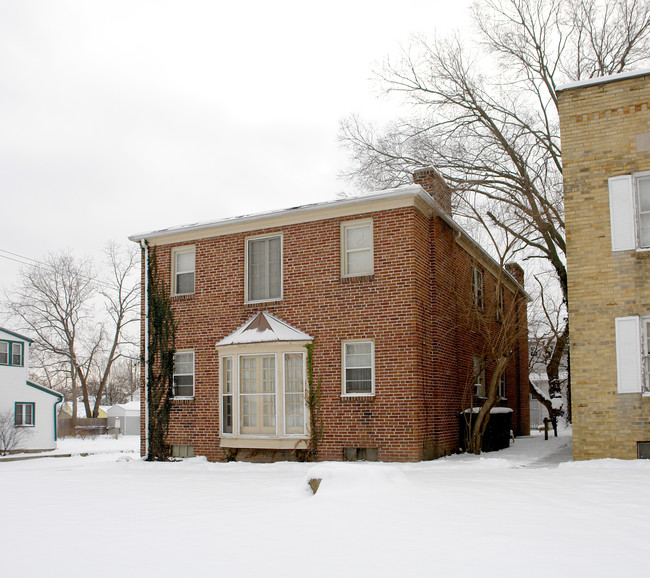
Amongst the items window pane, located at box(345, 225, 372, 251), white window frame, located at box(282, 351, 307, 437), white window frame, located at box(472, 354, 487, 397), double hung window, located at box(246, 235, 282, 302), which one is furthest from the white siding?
white window frame, located at box(472, 354, 487, 397)

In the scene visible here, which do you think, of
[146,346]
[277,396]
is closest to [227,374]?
[277,396]

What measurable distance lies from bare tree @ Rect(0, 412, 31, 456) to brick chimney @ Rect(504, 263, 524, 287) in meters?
22.4

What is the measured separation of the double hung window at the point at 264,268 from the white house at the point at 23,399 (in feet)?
60.3

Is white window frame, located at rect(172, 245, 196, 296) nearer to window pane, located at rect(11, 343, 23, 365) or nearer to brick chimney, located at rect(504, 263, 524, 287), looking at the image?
brick chimney, located at rect(504, 263, 524, 287)

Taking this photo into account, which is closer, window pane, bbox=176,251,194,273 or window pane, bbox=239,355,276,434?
window pane, bbox=239,355,276,434

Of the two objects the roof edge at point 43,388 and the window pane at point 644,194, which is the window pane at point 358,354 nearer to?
the window pane at point 644,194

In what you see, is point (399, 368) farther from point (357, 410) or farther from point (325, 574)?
point (325, 574)

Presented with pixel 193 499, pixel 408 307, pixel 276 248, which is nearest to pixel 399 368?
pixel 408 307

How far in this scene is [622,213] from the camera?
1409cm

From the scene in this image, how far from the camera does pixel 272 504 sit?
9766mm

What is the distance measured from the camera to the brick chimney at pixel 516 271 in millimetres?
29227

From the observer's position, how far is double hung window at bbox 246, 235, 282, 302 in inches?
720

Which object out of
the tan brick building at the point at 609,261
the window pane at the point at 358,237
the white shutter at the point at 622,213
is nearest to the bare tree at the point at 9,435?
the window pane at the point at 358,237

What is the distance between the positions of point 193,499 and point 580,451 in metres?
7.98
